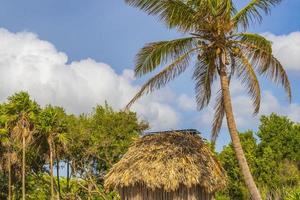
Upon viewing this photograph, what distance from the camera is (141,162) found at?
2034 centimetres

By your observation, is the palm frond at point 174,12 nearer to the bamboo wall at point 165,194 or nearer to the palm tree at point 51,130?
the bamboo wall at point 165,194

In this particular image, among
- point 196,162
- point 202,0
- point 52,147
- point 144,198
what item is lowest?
point 144,198

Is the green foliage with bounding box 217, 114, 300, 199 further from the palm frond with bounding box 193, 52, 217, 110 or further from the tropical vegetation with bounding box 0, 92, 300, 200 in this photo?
the palm frond with bounding box 193, 52, 217, 110

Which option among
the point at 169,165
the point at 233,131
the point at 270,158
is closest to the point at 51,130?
the point at 169,165

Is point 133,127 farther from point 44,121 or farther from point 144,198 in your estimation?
point 144,198

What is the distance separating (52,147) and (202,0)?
19473 millimetres

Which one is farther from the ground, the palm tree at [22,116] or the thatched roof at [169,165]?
the palm tree at [22,116]

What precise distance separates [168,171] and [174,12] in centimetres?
572

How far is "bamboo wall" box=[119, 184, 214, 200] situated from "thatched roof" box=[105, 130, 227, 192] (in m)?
0.26

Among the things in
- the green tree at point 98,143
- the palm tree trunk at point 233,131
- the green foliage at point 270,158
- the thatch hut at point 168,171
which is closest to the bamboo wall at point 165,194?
the thatch hut at point 168,171

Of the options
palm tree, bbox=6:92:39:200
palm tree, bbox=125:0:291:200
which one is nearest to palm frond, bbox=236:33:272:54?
palm tree, bbox=125:0:291:200

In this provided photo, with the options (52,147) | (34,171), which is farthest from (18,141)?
(34,171)

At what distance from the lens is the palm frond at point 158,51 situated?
1789cm

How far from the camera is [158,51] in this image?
17969mm
